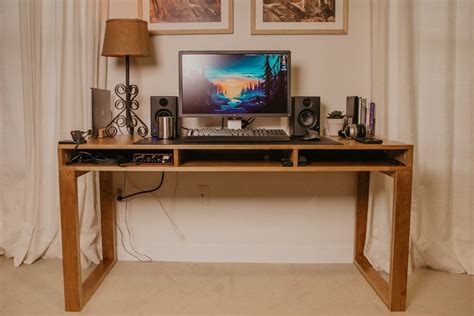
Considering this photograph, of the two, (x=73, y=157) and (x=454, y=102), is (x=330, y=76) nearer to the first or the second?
(x=454, y=102)

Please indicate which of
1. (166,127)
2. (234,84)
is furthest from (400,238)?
(166,127)

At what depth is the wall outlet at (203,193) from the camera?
99.8 inches

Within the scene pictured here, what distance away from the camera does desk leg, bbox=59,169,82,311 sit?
6.20 ft

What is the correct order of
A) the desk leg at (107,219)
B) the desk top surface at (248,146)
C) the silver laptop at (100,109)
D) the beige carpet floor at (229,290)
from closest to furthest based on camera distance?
the desk top surface at (248,146), the beige carpet floor at (229,290), the silver laptop at (100,109), the desk leg at (107,219)

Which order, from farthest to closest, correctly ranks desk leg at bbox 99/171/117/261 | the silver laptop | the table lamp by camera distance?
desk leg at bbox 99/171/117/261 < the table lamp < the silver laptop

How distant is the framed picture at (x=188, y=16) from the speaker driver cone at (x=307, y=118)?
64 cm

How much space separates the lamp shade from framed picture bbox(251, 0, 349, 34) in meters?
0.67

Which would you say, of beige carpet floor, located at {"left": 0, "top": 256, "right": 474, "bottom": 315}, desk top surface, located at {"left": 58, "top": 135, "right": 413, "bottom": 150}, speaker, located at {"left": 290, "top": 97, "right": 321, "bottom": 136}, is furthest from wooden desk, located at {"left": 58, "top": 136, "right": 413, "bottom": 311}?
speaker, located at {"left": 290, "top": 97, "right": 321, "bottom": 136}

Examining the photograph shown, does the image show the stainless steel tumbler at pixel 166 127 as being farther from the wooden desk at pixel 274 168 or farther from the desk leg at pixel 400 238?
the desk leg at pixel 400 238

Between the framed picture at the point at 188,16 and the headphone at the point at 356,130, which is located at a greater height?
the framed picture at the point at 188,16

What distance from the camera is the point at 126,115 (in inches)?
94.1

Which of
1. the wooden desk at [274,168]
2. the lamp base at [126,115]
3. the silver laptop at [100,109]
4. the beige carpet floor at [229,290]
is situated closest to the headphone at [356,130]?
the wooden desk at [274,168]

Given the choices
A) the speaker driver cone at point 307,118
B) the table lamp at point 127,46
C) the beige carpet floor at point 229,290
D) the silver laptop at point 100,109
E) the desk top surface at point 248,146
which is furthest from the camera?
the speaker driver cone at point 307,118

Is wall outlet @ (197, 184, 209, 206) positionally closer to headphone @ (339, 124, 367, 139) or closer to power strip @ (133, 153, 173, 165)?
power strip @ (133, 153, 173, 165)
